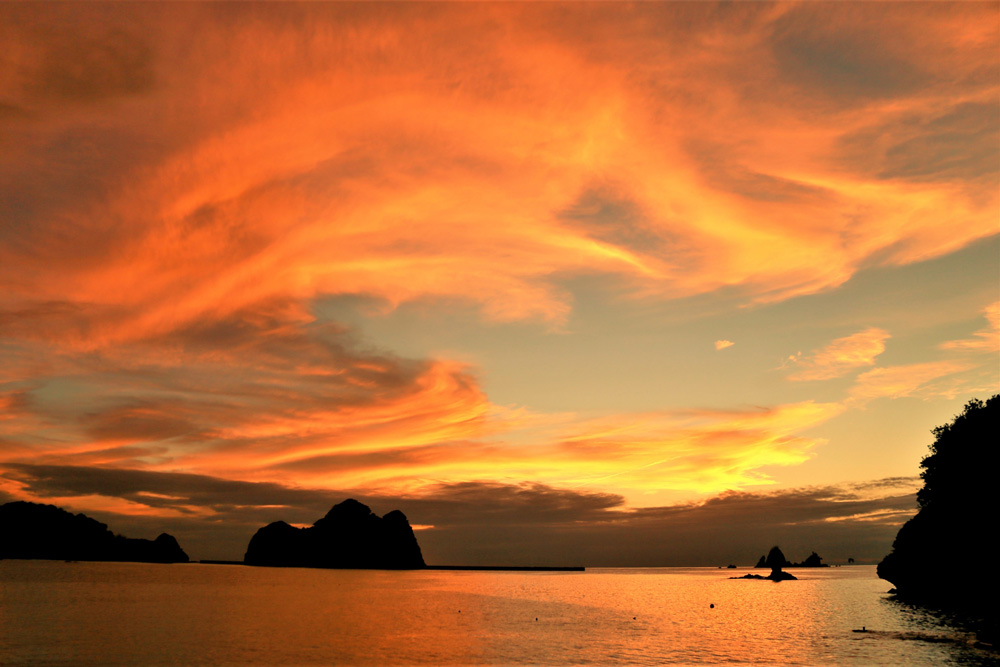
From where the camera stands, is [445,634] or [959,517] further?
[959,517]

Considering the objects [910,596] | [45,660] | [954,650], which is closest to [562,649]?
[954,650]

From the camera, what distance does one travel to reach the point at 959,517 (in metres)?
104

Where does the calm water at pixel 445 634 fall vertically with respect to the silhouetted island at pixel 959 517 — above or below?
below

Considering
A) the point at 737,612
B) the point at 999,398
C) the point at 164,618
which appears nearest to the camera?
the point at 164,618

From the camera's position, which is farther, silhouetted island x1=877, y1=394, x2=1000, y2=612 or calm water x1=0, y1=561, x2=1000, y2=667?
silhouetted island x1=877, y1=394, x2=1000, y2=612

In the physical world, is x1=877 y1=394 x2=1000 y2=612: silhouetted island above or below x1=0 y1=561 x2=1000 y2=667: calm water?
above

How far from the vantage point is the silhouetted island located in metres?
98.7

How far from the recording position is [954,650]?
63.0 m

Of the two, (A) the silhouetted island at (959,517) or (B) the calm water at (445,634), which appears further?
(A) the silhouetted island at (959,517)

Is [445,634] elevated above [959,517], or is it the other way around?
[959,517]

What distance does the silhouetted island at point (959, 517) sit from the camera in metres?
98.7

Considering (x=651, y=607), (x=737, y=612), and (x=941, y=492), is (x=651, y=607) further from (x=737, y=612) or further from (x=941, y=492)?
(x=941, y=492)

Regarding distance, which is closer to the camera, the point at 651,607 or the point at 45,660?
the point at 45,660

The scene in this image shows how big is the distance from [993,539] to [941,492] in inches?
546
